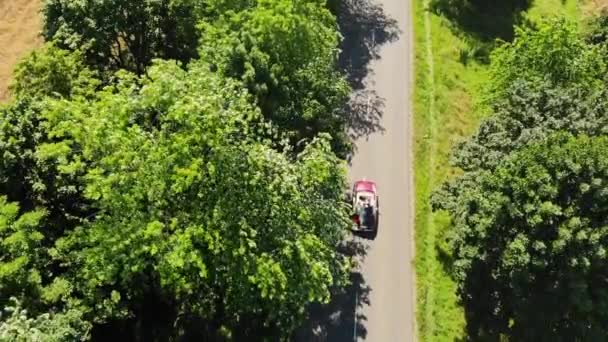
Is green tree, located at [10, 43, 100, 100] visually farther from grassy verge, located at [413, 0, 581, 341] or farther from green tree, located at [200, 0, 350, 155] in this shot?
grassy verge, located at [413, 0, 581, 341]

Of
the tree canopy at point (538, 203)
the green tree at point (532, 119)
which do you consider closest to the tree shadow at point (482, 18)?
the tree canopy at point (538, 203)

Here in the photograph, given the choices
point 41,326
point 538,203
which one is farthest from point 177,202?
point 538,203

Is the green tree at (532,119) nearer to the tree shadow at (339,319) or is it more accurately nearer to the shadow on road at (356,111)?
the shadow on road at (356,111)

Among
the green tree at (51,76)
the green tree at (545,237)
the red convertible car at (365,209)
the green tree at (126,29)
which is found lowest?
the green tree at (545,237)

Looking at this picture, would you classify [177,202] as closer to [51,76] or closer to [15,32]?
[51,76]

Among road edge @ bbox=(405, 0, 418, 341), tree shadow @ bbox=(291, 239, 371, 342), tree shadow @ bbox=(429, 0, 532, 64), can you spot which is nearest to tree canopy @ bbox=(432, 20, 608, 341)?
road edge @ bbox=(405, 0, 418, 341)
